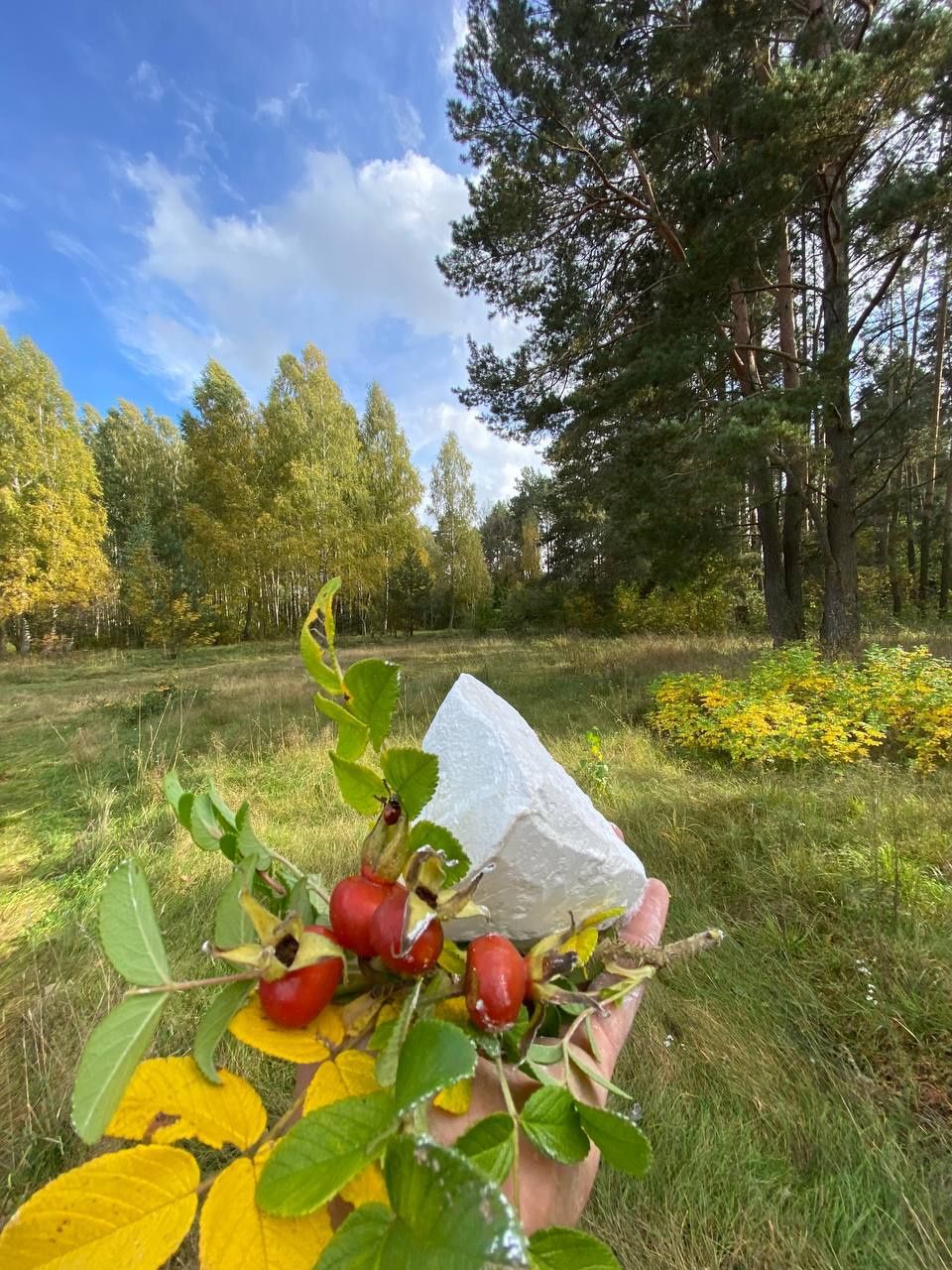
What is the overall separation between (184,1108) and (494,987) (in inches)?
11.0

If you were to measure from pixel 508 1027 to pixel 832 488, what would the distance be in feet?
29.3

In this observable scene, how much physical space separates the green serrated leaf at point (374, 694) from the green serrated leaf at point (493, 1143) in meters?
0.32

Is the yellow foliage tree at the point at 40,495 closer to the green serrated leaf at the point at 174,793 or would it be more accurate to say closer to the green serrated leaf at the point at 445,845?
the green serrated leaf at the point at 174,793

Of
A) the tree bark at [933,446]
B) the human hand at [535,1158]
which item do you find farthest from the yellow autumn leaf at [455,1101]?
the tree bark at [933,446]

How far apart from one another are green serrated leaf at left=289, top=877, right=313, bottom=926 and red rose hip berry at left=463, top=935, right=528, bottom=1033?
0.20 metres

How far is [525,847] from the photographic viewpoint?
811 mm

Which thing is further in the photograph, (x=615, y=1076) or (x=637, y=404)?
(x=637, y=404)

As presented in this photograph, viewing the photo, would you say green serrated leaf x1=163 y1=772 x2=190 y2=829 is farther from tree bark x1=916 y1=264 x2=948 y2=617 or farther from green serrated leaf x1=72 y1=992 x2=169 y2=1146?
tree bark x1=916 y1=264 x2=948 y2=617

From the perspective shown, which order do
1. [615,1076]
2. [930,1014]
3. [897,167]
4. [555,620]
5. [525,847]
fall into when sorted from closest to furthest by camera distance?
1. [525,847]
2. [615,1076]
3. [930,1014]
4. [897,167]
5. [555,620]

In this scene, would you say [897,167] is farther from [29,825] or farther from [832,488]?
[29,825]

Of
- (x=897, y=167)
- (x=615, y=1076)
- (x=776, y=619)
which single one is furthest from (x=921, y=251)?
(x=615, y=1076)

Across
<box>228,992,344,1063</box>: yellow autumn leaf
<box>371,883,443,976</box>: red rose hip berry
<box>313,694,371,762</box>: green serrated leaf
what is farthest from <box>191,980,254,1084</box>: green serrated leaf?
<box>313,694,371,762</box>: green serrated leaf

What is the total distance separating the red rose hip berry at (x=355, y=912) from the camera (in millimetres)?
512

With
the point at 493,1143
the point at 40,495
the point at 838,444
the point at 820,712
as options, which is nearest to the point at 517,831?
the point at 493,1143
